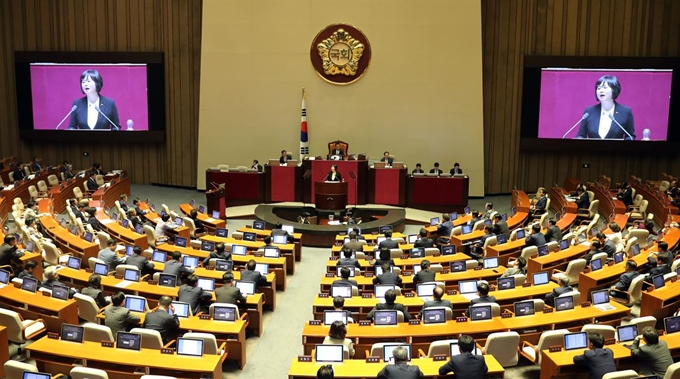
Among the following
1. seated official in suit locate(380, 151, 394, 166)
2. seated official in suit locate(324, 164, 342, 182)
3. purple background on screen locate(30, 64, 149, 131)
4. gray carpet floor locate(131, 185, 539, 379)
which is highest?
purple background on screen locate(30, 64, 149, 131)

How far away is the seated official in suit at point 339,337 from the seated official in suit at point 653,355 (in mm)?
3256

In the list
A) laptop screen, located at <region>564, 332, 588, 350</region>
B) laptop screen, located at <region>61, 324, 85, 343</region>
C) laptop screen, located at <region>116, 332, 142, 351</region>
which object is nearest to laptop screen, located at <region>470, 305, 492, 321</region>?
laptop screen, located at <region>564, 332, 588, 350</region>

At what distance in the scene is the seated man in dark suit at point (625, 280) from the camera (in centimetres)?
1098

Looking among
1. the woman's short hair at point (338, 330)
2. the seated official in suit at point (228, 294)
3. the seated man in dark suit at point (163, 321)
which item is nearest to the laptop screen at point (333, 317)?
the woman's short hair at point (338, 330)

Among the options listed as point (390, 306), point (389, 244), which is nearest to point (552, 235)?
point (389, 244)

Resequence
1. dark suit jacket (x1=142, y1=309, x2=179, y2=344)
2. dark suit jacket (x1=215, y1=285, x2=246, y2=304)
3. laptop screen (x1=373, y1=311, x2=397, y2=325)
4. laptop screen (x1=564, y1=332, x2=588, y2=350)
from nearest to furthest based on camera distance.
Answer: laptop screen (x1=564, y1=332, x2=588, y2=350) → dark suit jacket (x1=142, y1=309, x2=179, y2=344) → laptop screen (x1=373, y1=311, x2=397, y2=325) → dark suit jacket (x1=215, y1=285, x2=246, y2=304)

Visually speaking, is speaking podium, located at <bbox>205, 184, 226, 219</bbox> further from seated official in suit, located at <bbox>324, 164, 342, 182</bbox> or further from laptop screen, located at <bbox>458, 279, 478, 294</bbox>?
laptop screen, located at <bbox>458, 279, 478, 294</bbox>

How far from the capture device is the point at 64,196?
19859mm

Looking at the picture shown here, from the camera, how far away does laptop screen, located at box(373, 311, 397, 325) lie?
29.8 feet

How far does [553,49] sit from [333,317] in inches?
662

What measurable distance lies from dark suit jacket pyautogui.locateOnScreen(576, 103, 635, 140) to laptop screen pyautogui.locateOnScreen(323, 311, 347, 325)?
15893 millimetres

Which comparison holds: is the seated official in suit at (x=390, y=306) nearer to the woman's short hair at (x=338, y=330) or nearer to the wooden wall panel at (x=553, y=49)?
the woman's short hair at (x=338, y=330)

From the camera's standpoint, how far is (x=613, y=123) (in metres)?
22.2

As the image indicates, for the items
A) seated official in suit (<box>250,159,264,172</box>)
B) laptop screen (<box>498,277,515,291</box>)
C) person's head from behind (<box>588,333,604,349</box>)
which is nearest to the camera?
person's head from behind (<box>588,333,604,349</box>)
